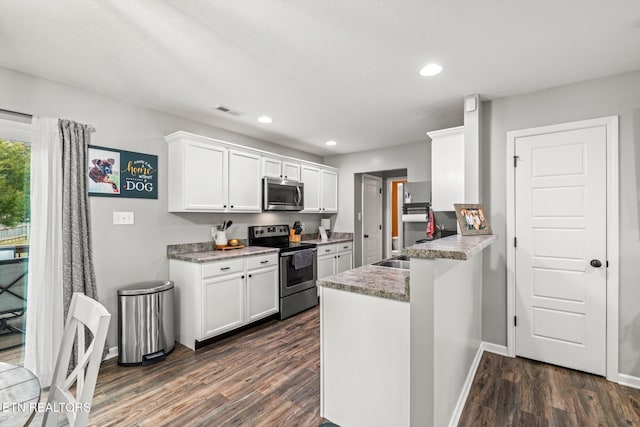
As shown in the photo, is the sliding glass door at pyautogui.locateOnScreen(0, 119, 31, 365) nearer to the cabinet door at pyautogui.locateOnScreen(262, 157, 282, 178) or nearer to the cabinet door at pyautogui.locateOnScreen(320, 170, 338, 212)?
the cabinet door at pyautogui.locateOnScreen(262, 157, 282, 178)

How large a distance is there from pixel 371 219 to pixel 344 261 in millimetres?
1204

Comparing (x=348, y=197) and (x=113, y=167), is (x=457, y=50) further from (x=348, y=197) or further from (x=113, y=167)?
(x=348, y=197)

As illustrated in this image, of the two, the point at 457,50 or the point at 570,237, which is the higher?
the point at 457,50

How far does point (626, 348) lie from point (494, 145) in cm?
200

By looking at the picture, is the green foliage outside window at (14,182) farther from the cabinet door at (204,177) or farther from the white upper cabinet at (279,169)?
the white upper cabinet at (279,169)

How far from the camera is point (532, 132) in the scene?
9.08 feet

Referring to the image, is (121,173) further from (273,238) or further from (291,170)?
(291,170)

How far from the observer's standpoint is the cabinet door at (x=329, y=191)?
208 inches

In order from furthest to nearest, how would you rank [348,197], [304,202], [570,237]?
1. [348,197]
2. [304,202]
3. [570,237]

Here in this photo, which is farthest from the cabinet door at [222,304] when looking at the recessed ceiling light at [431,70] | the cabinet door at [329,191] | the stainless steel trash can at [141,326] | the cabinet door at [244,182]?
the recessed ceiling light at [431,70]

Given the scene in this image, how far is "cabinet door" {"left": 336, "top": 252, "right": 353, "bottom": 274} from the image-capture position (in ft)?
16.6

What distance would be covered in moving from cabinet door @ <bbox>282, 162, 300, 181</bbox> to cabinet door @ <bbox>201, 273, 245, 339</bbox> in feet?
5.74

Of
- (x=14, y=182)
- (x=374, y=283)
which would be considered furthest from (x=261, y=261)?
(x=14, y=182)

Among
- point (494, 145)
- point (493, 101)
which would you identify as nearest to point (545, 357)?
point (494, 145)
